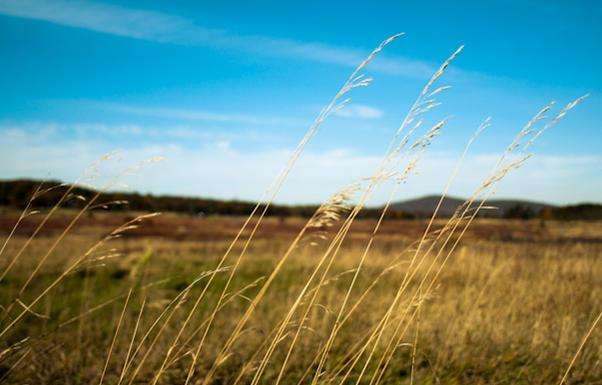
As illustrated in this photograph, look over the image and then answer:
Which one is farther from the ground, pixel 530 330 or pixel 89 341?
pixel 530 330

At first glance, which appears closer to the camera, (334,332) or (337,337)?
(334,332)

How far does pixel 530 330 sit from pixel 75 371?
3.92 metres

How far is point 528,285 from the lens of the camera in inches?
239

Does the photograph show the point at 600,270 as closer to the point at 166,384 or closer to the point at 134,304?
the point at 166,384

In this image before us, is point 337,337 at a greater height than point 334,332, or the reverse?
point 334,332

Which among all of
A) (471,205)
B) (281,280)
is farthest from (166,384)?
(281,280)

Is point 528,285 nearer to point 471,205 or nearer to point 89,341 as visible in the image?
point 471,205

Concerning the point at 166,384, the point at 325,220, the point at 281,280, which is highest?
the point at 325,220

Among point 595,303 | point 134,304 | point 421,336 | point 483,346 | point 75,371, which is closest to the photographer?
point 75,371

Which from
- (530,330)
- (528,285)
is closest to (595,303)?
(528,285)

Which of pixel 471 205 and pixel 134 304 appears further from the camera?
pixel 134 304

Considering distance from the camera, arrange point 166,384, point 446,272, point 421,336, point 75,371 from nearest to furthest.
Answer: point 166,384
point 75,371
point 421,336
point 446,272

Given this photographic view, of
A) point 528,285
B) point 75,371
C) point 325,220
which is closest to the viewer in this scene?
point 325,220

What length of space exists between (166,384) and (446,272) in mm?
7330
